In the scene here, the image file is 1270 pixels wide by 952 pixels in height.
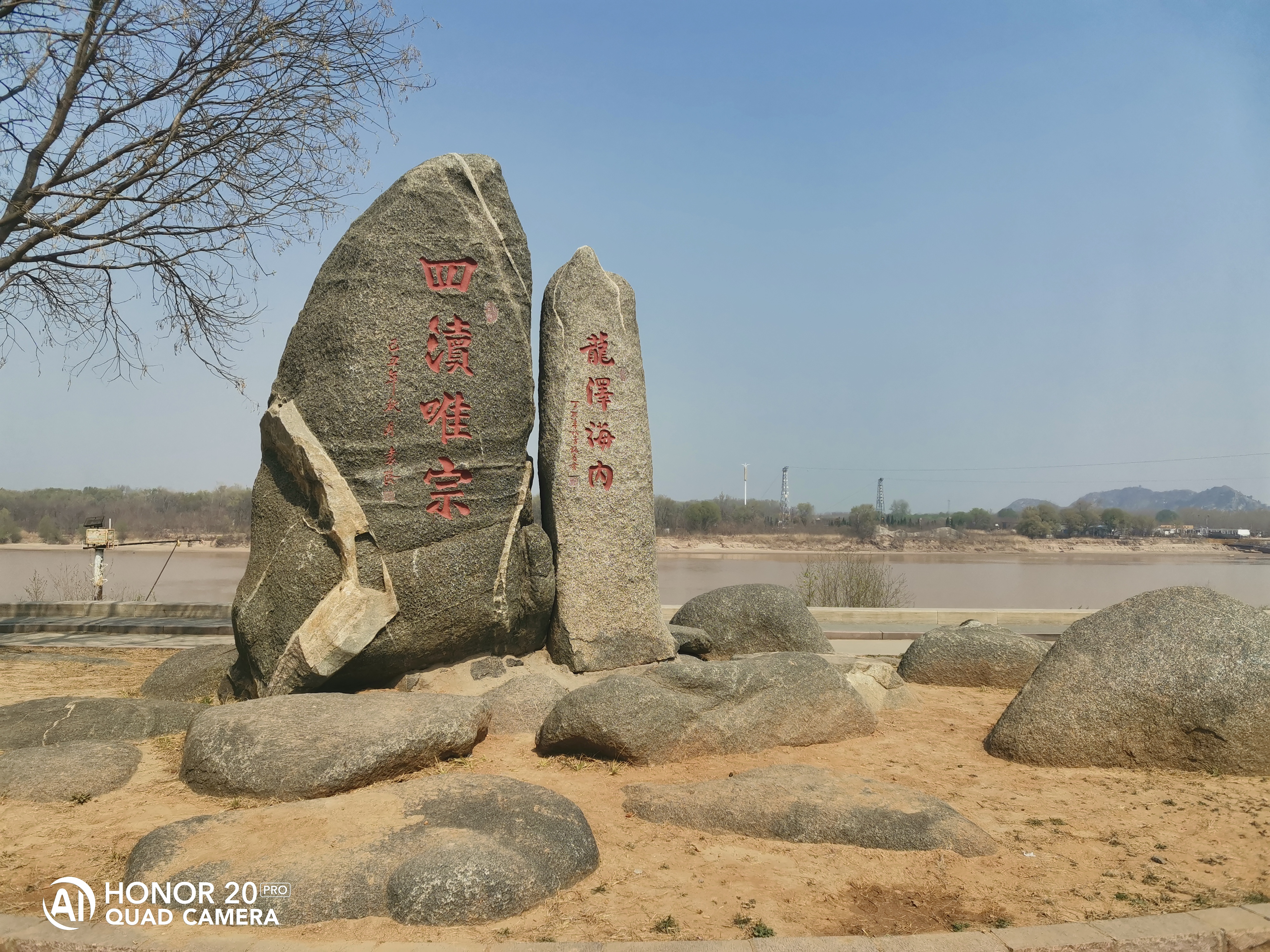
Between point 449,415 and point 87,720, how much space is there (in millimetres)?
2806

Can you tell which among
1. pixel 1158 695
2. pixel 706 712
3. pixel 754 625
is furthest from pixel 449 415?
pixel 1158 695

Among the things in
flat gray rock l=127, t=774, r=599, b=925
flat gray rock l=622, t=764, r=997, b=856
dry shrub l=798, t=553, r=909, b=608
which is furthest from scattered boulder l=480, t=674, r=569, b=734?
→ dry shrub l=798, t=553, r=909, b=608

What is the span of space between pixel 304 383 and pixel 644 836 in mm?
3719

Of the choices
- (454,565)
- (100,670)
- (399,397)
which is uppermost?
(399,397)

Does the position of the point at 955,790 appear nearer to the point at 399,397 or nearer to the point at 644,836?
the point at 644,836

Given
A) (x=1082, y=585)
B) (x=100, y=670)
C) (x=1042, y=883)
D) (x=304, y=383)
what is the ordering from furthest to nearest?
1. (x=1082, y=585)
2. (x=100, y=670)
3. (x=304, y=383)
4. (x=1042, y=883)

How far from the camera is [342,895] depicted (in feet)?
10.0

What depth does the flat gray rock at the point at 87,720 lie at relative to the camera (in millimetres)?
4945

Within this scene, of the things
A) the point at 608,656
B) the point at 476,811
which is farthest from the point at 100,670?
the point at 476,811

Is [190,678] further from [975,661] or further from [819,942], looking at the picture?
[975,661]

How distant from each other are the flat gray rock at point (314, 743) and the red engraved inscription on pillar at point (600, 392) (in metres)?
2.62

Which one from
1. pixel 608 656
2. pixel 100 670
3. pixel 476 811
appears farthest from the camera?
pixel 100 670

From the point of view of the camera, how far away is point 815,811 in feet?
12.7

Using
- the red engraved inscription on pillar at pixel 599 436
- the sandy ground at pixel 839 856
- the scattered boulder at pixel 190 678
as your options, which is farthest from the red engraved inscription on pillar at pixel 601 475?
the scattered boulder at pixel 190 678
